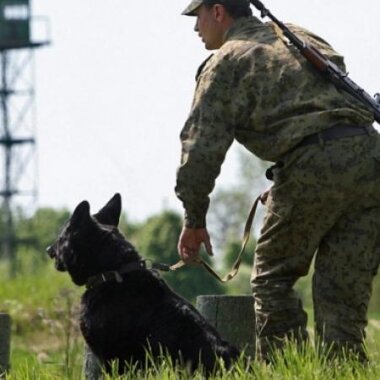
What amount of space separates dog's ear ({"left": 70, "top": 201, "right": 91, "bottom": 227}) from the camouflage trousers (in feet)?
3.53

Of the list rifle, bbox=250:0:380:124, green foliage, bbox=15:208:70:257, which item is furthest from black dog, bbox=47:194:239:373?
green foliage, bbox=15:208:70:257

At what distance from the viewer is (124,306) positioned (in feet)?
25.8

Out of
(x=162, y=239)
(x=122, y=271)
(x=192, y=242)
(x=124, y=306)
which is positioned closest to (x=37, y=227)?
(x=162, y=239)

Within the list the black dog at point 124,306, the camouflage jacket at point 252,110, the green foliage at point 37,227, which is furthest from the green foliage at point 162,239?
the green foliage at point 37,227

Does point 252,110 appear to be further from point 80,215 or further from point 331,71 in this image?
point 80,215

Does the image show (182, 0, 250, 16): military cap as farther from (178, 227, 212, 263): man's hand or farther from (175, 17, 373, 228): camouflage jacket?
(178, 227, 212, 263): man's hand

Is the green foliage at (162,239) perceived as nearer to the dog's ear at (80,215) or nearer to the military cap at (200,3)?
the dog's ear at (80,215)

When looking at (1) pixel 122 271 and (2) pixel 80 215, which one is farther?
(2) pixel 80 215

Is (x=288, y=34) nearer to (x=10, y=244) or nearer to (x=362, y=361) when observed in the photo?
(x=362, y=361)

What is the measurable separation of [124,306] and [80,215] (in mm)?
612

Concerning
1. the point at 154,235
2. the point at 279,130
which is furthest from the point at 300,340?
the point at 154,235

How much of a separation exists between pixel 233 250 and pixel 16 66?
45.8ft

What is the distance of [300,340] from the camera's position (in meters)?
7.53

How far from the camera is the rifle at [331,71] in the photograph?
742cm
